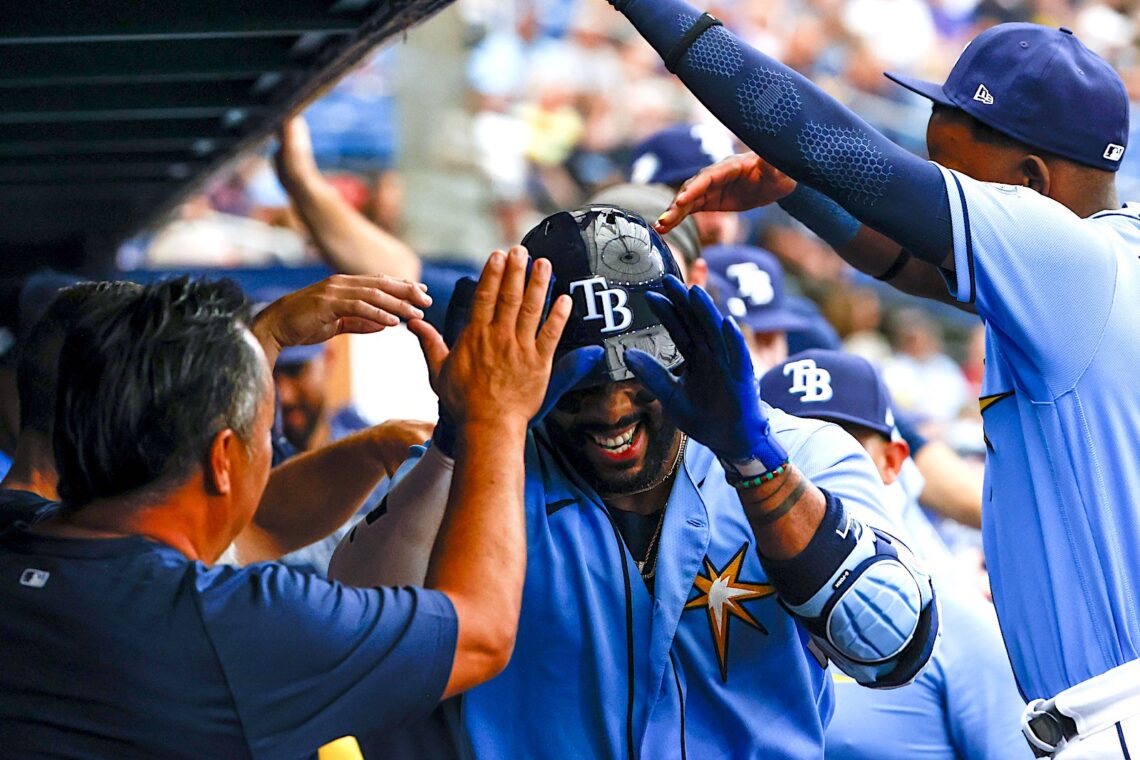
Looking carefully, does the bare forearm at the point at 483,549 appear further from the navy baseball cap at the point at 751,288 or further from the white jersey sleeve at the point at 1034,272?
the navy baseball cap at the point at 751,288

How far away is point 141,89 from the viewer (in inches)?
180

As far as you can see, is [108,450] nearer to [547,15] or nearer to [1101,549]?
[1101,549]

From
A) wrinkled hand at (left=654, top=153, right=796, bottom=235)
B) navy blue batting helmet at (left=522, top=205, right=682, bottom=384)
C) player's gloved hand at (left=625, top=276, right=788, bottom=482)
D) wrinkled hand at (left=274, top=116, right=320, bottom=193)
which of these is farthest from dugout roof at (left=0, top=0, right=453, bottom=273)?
player's gloved hand at (left=625, top=276, right=788, bottom=482)

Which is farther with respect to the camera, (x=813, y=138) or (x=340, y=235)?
(x=340, y=235)

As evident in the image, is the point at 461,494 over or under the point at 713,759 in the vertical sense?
over

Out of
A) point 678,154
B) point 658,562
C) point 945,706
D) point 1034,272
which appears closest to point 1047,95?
point 1034,272

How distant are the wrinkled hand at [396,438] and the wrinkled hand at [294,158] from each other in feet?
6.21

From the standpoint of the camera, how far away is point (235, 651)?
1931mm

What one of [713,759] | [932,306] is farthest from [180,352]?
[932,306]

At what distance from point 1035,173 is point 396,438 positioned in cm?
141

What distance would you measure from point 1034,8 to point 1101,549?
12.4 m

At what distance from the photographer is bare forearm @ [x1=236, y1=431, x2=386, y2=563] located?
343 centimetres

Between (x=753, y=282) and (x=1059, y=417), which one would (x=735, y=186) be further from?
(x=753, y=282)

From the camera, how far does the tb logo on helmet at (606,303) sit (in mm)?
A: 2479
